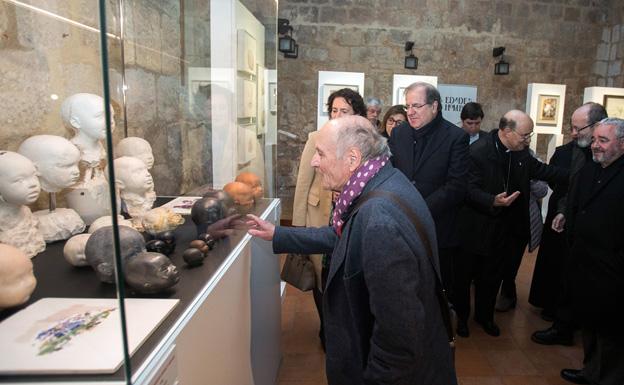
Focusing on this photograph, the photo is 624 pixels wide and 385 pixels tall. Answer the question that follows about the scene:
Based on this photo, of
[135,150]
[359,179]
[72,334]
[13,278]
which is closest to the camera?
[72,334]

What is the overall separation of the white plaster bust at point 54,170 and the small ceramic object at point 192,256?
557 mm

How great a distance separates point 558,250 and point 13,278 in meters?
3.75

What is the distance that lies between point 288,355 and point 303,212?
1.03 m

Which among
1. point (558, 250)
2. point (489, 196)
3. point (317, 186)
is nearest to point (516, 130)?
point (489, 196)

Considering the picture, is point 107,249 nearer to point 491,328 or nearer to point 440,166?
point 440,166

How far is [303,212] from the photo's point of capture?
2941 mm

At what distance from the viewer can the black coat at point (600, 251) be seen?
7.94 feet

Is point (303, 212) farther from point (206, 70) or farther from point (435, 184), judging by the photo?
point (206, 70)

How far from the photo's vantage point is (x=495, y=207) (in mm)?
3209

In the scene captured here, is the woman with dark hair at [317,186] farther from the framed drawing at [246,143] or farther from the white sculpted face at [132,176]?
the white sculpted face at [132,176]

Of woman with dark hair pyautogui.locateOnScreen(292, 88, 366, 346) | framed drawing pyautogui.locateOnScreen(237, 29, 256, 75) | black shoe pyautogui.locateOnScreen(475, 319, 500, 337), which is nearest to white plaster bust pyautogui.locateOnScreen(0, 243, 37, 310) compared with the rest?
framed drawing pyautogui.locateOnScreen(237, 29, 256, 75)

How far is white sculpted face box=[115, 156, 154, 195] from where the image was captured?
184cm

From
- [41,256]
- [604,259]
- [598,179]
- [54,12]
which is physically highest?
[54,12]

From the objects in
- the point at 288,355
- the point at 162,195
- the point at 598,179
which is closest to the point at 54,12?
the point at 162,195
